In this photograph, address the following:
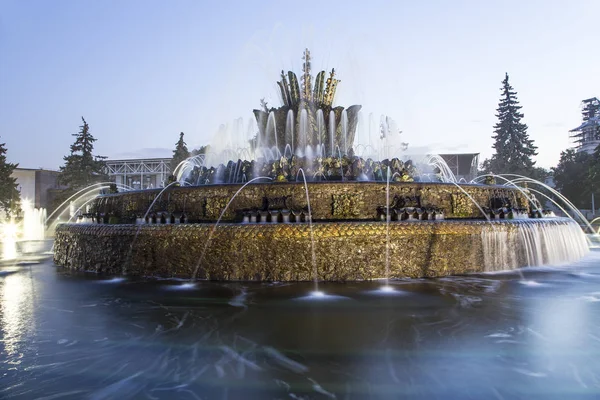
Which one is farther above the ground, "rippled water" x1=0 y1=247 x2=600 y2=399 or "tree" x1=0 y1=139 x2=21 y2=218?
"tree" x1=0 y1=139 x2=21 y2=218

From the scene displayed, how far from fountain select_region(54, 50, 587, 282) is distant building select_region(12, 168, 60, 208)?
51.4m

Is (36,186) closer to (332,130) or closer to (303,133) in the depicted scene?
(303,133)

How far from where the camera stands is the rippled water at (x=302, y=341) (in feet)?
9.70

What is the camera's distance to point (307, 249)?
6.60 metres

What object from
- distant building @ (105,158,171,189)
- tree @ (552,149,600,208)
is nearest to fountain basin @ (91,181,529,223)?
tree @ (552,149,600,208)

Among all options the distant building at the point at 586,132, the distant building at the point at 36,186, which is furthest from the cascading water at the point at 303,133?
the distant building at the point at 586,132

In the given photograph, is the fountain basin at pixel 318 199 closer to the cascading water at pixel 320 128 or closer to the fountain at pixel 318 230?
the fountain at pixel 318 230

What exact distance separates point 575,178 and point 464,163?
13496 mm

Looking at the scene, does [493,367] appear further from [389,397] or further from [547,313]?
[547,313]

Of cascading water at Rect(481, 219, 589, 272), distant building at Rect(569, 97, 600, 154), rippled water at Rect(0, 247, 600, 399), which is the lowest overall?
rippled water at Rect(0, 247, 600, 399)

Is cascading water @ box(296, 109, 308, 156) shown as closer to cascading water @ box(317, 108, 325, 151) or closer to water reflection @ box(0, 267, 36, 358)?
cascading water @ box(317, 108, 325, 151)

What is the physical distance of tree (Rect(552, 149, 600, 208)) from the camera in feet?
156

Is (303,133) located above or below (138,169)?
below

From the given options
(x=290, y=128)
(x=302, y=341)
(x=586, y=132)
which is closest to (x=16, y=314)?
(x=302, y=341)
